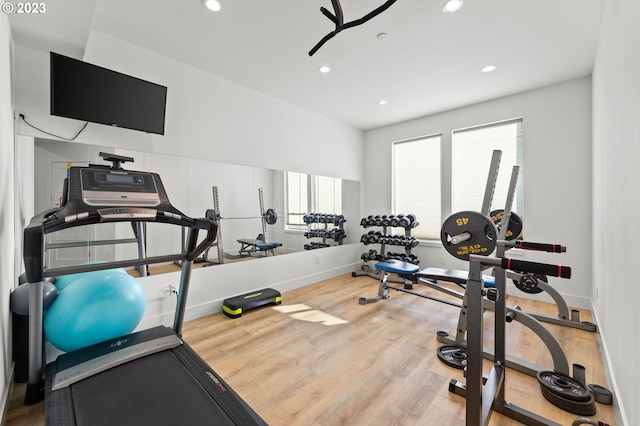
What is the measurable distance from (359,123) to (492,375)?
4.49 metres

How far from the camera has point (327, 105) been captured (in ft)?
14.4

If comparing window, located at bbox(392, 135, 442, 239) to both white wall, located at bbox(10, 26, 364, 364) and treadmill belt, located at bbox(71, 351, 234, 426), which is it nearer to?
white wall, located at bbox(10, 26, 364, 364)

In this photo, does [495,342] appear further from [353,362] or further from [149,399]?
[149,399]

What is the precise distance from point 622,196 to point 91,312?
3351mm

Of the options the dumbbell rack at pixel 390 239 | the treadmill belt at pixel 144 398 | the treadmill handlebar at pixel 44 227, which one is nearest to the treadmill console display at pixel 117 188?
the treadmill handlebar at pixel 44 227

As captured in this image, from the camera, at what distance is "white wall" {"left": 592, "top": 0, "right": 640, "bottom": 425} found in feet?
4.53

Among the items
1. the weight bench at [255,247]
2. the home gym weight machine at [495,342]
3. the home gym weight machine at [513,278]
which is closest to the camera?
the home gym weight machine at [495,342]

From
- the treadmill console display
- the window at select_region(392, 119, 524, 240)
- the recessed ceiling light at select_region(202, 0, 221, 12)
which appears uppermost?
the recessed ceiling light at select_region(202, 0, 221, 12)

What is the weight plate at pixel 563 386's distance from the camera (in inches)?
69.3

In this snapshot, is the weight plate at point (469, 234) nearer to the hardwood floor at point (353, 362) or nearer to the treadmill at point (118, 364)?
the hardwood floor at point (353, 362)

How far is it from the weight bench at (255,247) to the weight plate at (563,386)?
3.06 metres

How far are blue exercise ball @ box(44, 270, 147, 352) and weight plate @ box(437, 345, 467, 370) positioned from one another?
238 cm

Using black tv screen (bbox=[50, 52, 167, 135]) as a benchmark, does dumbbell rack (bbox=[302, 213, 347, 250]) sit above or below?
below

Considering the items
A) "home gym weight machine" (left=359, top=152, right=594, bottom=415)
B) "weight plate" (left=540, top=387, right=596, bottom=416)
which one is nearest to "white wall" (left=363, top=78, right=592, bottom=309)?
"home gym weight machine" (left=359, top=152, right=594, bottom=415)
